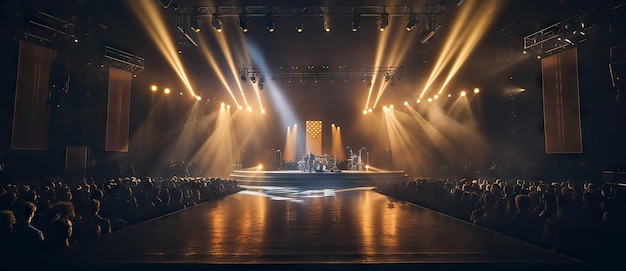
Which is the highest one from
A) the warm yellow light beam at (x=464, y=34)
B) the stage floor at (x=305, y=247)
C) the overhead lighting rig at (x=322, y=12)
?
the warm yellow light beam at (x=464, y=34)

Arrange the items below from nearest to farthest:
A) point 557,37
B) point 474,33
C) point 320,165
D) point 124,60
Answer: point 557,37 < point 474,33 < point 124,60 < point 320,165

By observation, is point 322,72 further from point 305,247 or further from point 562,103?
point 305,247

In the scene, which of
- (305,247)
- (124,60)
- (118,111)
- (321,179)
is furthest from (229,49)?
(305,247)

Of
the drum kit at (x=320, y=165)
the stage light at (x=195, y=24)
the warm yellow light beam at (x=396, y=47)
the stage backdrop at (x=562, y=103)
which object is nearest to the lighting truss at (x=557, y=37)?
the stage backdrop at (x=562, y=103)

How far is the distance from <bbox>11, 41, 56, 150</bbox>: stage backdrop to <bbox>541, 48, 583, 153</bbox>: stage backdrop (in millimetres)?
14812

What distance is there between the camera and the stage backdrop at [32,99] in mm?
8734

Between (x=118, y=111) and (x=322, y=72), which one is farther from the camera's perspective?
(x=322, y=72)

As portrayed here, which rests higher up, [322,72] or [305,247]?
[322,72]

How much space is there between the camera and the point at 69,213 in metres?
3.86

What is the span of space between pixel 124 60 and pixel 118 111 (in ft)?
6.10

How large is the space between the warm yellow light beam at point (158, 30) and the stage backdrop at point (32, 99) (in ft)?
9.30

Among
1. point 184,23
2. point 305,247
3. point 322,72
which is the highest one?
point 322,72

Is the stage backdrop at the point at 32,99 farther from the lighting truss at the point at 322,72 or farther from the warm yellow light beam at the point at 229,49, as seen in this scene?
the lighting truss at the point at 322,72

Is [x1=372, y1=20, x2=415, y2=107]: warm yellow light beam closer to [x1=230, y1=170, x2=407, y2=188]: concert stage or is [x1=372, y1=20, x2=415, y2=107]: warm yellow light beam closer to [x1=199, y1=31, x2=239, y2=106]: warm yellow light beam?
[x1=230, y1=170, x2=407, y2=188]: concert stage
